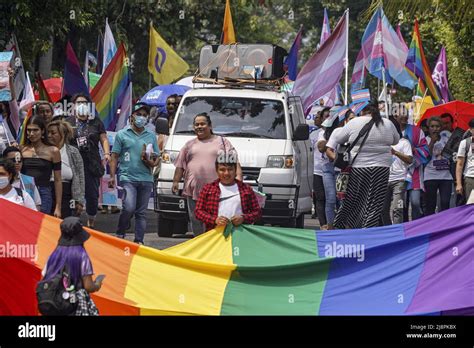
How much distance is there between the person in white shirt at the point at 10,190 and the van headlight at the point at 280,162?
18.9 ft

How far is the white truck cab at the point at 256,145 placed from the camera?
1738 cm

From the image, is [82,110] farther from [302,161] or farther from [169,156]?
[302,161]

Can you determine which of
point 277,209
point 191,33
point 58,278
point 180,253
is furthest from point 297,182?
point 191,33

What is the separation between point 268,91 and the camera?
18594mm

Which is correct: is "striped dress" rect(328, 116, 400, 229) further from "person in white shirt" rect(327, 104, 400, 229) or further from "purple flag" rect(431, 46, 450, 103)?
"purple flag" rect(431, 46, 450, 103)

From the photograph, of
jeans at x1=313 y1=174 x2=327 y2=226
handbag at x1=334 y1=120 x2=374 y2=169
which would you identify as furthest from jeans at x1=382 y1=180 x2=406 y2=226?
handbag at x1=334 y1=120 x2=374 y2=169

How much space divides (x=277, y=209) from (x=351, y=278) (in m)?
6.76

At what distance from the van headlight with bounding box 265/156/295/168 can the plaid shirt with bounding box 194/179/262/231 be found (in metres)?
5.48

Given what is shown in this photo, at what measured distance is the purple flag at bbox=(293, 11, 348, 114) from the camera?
22.3 m

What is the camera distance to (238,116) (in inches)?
709

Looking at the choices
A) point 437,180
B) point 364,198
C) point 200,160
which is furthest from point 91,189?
point 437,180

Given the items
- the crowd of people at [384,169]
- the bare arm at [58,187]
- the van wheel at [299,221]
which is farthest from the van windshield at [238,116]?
the bare arm at [58,187]

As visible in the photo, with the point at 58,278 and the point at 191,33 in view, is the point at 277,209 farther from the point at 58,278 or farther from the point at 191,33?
the point at 191,33
